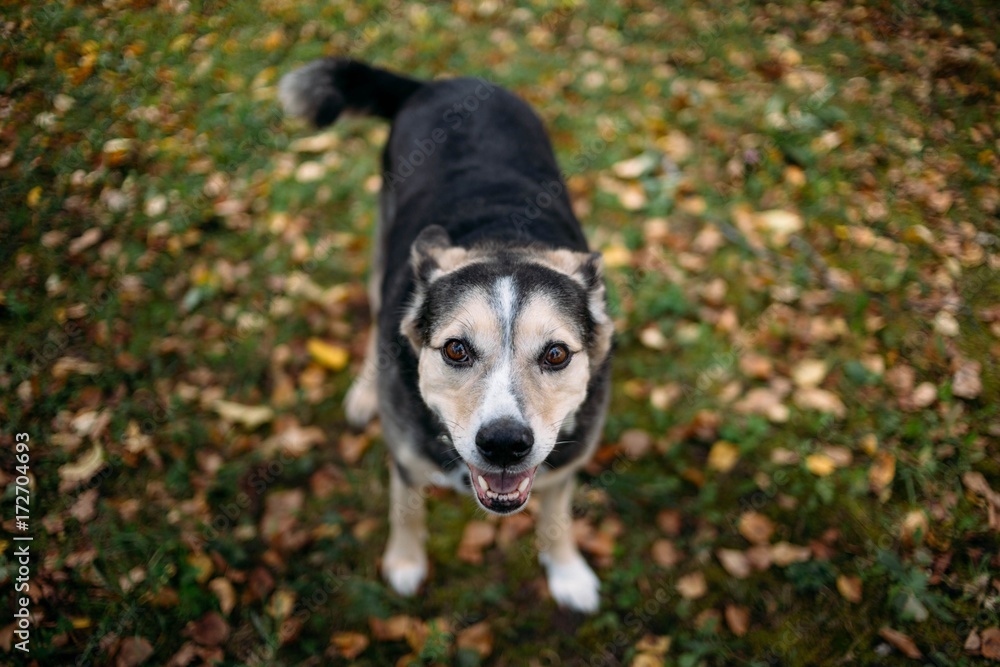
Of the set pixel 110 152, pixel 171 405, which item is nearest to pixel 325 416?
pixel 171 405

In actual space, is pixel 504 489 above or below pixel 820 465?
above

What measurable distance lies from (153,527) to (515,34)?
5805 mm

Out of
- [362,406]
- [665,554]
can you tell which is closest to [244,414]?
[362,406]

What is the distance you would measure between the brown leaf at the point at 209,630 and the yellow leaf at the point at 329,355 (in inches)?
65.6

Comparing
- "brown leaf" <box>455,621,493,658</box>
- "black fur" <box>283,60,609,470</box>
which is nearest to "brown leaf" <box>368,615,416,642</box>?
"brown leaf" <box>455,621,493,658</box>

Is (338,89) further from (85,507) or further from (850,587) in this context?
(850,587)

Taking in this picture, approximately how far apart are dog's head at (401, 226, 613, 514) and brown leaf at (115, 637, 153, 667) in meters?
1.99

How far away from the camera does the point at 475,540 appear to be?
339cm

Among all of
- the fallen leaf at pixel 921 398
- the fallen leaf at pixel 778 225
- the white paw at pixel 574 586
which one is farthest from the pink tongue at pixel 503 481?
the fallen leaf at pixel 778 225

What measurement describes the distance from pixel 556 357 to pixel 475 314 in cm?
38

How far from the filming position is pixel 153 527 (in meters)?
3.35

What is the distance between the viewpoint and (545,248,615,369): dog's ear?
8.46 feet

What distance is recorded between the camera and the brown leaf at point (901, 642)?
9.53 feet

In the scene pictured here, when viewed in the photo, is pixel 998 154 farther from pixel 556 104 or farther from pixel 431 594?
pixel 431 594
